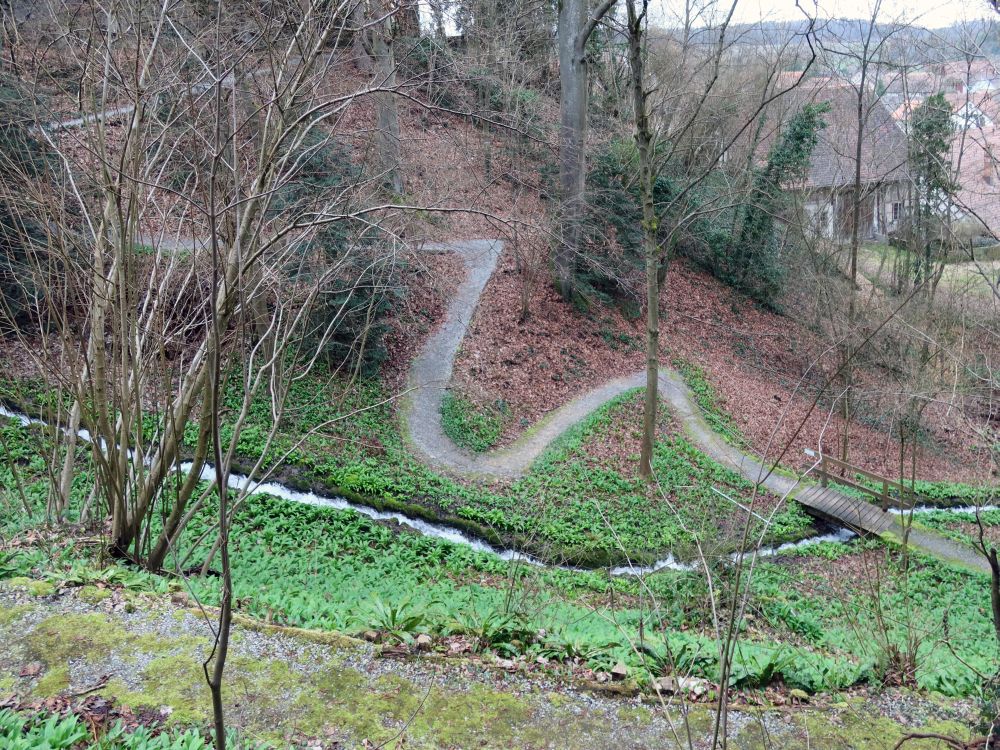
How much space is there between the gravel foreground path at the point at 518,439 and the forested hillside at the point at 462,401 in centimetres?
13

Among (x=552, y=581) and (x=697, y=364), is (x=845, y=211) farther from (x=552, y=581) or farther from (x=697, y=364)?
(x=552, y=581)

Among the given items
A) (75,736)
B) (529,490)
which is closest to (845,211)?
(529,490)

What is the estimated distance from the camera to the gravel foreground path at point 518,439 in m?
13.1

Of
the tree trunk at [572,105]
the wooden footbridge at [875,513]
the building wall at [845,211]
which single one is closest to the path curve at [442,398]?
the wooden footbridge at [875,513]

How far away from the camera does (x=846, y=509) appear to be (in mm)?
13406

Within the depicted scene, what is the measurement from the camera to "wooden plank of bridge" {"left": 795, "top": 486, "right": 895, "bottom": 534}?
1310 centimetres

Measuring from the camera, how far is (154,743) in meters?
3.27

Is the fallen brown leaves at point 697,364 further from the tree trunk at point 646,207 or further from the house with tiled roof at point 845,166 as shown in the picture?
the house with tiled roof at point 845,166

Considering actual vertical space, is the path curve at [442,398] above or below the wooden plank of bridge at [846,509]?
above

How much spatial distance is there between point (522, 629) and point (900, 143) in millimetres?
25848

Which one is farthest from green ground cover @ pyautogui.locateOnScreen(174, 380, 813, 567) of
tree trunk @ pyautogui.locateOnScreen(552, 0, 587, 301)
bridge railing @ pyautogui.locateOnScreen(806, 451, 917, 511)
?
tree trunk @ pyautogui.locateOnScreen(552, 0, 587, 301)

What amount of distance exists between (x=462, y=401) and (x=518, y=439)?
5.11ft

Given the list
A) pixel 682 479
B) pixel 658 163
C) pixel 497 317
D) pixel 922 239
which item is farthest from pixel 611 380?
pixel 922 239

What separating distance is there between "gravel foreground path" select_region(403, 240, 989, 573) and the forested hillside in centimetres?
13
